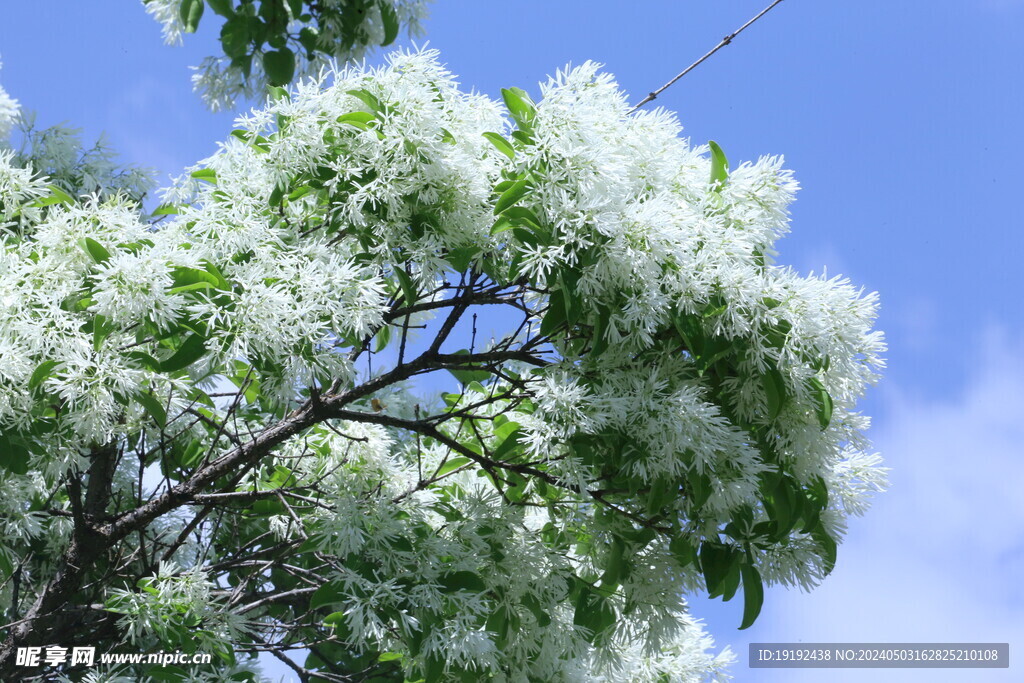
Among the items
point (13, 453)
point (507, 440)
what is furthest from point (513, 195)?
point (13, 453)

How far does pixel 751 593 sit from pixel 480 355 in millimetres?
1145

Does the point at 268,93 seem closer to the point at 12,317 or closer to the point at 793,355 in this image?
the point at 12,317

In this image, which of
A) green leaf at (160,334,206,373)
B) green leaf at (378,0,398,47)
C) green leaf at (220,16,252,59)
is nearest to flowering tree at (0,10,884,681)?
green leaf at (160,334,206,373)

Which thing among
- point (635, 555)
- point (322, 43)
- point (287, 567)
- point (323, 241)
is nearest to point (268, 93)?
point (322, 43)

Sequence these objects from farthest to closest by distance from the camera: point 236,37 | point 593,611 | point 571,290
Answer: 1. point 593,611
2. point 236,37
3. point 571,290

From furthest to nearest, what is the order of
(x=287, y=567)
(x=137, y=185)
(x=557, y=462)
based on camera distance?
(x=137, y=185) < (x=287, y=567) < (x=557, y=462)

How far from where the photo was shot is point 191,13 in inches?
144

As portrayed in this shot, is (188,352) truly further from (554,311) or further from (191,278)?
(554,311)

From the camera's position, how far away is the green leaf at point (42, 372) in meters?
2.79

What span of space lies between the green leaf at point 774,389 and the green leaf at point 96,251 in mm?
1781

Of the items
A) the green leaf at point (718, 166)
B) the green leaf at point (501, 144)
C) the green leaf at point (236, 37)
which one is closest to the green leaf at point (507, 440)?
the green leaf at point (501, 144)

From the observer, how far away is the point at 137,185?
→ 5098 mm

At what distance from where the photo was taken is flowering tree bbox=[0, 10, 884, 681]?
282 cm

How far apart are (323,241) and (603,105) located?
0.94 meters
